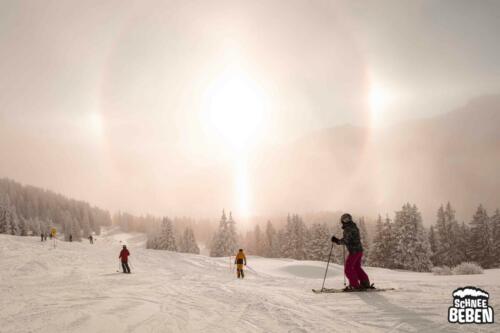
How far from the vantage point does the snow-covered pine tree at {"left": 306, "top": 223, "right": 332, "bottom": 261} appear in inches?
2418

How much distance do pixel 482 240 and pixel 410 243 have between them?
16241mm

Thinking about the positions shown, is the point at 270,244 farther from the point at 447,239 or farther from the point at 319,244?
the point at 447,239

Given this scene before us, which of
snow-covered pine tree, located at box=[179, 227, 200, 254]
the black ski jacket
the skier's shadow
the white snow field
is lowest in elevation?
snow-covered pine tree, located at box=[179, 227, 200, 254]

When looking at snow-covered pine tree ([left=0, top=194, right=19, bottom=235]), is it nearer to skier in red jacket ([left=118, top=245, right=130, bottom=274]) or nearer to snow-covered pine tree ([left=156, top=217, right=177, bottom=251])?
snow-covered pine tree ([left=156, top=217, right=177, bottom=251])

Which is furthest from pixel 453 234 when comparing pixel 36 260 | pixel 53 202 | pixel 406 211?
pixel 53 202

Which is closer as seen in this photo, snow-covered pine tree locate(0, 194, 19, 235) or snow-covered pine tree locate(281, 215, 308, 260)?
snow-covered pine tree locate(281, 215, 308, 260)

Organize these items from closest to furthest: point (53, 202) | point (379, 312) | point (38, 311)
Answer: point (379, 312) → point (38, 311) → point (53, 202)

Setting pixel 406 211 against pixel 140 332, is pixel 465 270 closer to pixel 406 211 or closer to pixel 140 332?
pixel 140 332

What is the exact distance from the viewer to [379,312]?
7.68 metres

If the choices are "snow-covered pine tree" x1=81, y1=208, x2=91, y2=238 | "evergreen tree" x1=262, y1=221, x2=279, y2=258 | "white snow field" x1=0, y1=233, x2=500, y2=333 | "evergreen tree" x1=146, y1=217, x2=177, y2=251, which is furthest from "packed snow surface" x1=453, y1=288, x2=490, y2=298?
"snow-covered pine tree" x1=81, y1=208, x2=91, y2=238

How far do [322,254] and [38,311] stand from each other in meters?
57.7

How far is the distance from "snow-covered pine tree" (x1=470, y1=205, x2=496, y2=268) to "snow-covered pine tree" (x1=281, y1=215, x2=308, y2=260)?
29.9 metres

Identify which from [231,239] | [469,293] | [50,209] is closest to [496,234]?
[231,239]

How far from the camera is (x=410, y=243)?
4650 centimetres
